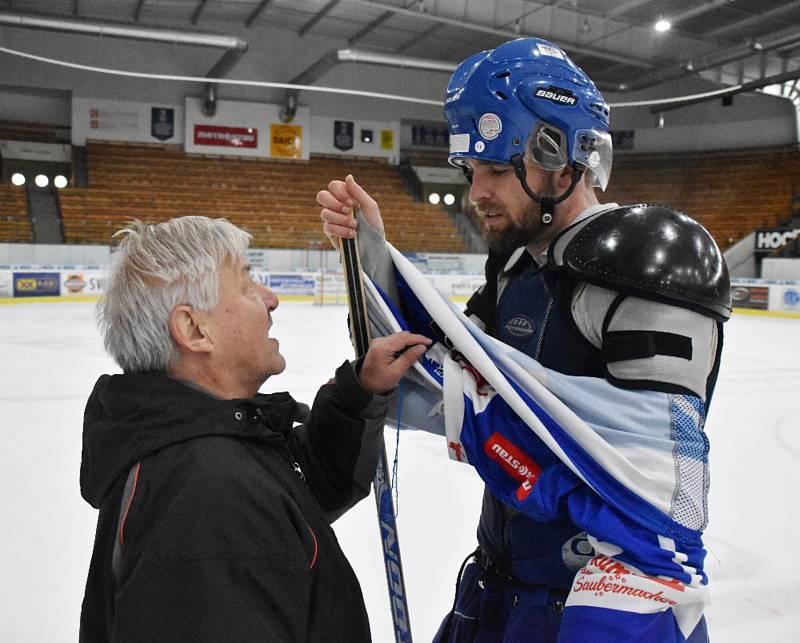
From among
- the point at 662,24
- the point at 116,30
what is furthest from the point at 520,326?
the point at 116,30

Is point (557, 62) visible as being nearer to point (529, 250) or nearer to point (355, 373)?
point (529, 250)

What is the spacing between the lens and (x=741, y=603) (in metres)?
2.57

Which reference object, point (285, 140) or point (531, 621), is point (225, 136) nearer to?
point (285, 140)

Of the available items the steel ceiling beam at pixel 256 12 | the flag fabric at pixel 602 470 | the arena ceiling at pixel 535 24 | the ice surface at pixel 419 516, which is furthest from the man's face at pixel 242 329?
the steel ceiling beam at pixel 256 12

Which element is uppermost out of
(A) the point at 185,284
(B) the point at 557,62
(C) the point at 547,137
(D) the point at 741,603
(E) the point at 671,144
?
(E) the point at 671,144

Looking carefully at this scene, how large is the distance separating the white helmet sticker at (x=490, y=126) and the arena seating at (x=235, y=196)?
17.5m

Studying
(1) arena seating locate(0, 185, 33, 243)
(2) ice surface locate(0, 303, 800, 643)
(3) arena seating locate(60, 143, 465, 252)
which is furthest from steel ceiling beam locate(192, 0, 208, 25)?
(2) ice surface locate(0, 303, 800, 643)

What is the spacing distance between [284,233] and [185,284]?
61.7 ft

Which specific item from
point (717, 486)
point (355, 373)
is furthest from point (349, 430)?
point (717, 486)

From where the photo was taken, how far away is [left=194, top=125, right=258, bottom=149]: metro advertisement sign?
21.2 meters

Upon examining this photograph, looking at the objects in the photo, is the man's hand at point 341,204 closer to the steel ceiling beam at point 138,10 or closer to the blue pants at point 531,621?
the blue pants at point 531,621

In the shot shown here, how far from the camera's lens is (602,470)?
1001mm

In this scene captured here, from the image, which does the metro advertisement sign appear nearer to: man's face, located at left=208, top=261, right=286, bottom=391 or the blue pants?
man's face, located at left=208, top=261, right=286, bottom=391

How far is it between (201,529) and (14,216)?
19.4 metres
